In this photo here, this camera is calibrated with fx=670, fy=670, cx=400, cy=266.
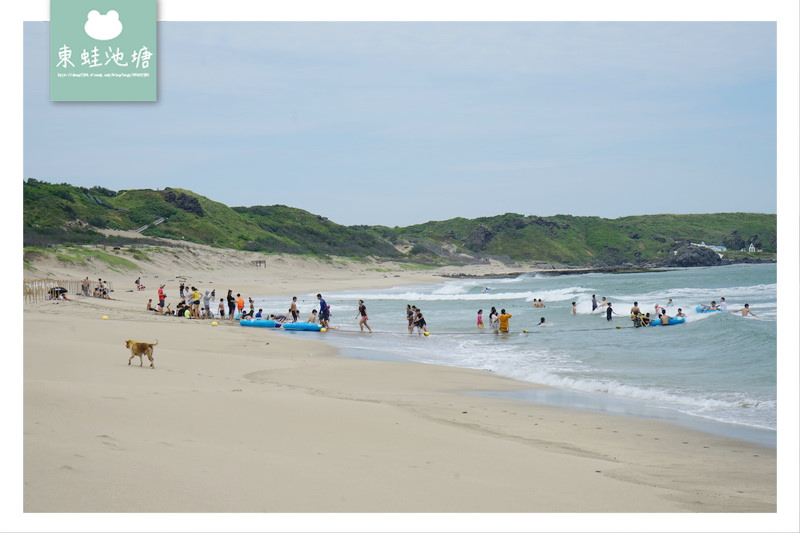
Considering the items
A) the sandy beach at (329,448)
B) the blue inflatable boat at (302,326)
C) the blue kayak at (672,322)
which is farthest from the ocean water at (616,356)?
the sandy beach at (329,448)

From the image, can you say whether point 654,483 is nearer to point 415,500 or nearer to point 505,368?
point 415,500

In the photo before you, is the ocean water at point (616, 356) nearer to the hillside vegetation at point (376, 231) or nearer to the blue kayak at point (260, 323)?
the blue kayak at point (260, 323)

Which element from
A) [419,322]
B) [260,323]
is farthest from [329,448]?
[260,323]

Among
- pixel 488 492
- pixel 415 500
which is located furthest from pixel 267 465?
pixel 488 492

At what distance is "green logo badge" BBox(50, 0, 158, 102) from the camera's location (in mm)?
5914

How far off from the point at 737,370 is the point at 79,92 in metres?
13.3

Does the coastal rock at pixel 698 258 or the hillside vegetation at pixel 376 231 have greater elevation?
the hillside vegetation at pixel 376 231

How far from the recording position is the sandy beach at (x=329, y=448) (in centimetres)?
469

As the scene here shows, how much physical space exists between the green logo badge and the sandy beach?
299cm

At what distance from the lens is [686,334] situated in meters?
20.7

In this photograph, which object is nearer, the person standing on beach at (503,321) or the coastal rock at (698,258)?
the person standing on beach at (503,321)

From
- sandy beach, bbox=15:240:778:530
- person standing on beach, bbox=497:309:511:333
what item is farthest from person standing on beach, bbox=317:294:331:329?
sandy beach, bbox=15:240:778:530

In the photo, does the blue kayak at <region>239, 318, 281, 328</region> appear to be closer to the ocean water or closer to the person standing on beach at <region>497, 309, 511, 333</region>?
the ocean water

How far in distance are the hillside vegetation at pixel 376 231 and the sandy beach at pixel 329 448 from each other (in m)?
37.5
